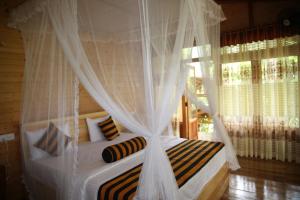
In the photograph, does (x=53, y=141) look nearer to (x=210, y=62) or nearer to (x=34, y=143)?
(x=34, y=143)

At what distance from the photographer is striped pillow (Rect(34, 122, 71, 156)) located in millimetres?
2174

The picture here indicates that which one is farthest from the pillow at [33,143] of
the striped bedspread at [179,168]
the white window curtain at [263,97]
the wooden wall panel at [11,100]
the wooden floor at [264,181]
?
the white window curtain at [263,97]

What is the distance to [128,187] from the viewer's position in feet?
6.05

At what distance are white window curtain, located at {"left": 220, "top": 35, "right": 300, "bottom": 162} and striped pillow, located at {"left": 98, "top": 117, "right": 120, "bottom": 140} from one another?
7.68 ft

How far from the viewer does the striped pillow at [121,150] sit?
241 cm

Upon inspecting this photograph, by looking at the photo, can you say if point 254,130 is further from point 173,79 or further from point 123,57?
point 123,57

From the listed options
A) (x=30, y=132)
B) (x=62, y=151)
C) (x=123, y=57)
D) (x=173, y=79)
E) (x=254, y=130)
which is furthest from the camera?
(x=254, y=130)

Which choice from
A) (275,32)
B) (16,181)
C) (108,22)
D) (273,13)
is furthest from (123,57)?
(273,13)

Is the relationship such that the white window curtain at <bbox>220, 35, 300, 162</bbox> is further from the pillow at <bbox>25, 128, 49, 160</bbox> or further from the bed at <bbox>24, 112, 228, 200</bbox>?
the pillow at <bbox>25, 128, 49, 160</bbox>

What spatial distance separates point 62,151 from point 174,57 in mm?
1470

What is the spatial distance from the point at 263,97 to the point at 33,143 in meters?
3.95

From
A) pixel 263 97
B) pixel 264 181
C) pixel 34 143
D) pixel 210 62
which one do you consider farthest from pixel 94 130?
pixel 263 97

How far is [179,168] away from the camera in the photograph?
88.8 inches

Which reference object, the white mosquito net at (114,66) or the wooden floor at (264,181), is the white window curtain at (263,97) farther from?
the white mosquito net at (114,66)
